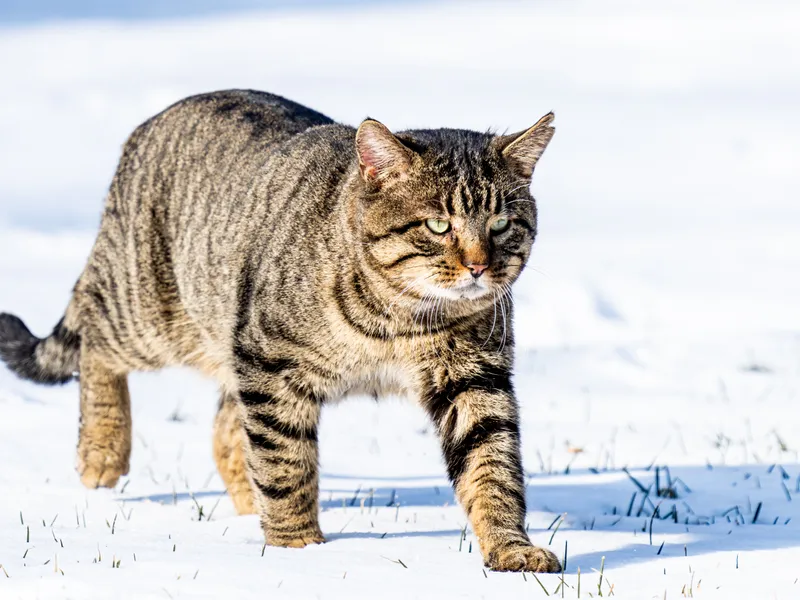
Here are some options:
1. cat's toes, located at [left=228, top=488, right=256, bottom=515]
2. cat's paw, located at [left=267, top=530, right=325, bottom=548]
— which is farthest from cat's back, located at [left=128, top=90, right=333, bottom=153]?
cat's paw, located at [left=267, top=530, right=325, bottom=548]

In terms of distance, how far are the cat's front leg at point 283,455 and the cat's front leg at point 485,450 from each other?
1.59 ft

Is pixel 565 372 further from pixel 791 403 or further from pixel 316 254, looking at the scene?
pixel 316 254

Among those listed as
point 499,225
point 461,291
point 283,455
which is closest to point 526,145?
point 499,225

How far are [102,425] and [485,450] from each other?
2.31 metres

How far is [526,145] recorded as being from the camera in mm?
4238

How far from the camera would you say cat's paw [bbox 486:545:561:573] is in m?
3.73

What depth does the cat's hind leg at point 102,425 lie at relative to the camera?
18.3 ft

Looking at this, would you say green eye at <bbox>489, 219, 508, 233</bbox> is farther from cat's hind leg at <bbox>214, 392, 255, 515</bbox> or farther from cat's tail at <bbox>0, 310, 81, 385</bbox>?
cat's tail at <bbox>0, 310, 81, 385</bbox>

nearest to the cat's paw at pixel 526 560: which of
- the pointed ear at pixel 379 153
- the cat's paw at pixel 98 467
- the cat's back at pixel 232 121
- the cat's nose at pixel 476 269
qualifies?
the cat's nose at pixel 476 269

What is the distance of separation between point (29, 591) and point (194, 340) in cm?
221

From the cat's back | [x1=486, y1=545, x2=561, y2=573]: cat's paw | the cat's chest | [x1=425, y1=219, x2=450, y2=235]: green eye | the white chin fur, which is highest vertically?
the cat's back

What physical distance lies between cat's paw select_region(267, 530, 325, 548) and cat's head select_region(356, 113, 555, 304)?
3.29 feet

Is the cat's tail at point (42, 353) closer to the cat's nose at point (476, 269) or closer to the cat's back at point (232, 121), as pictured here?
the cat's back at point (232, 121)

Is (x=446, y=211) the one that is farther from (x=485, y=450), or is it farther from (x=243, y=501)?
(x=243, y=501)
